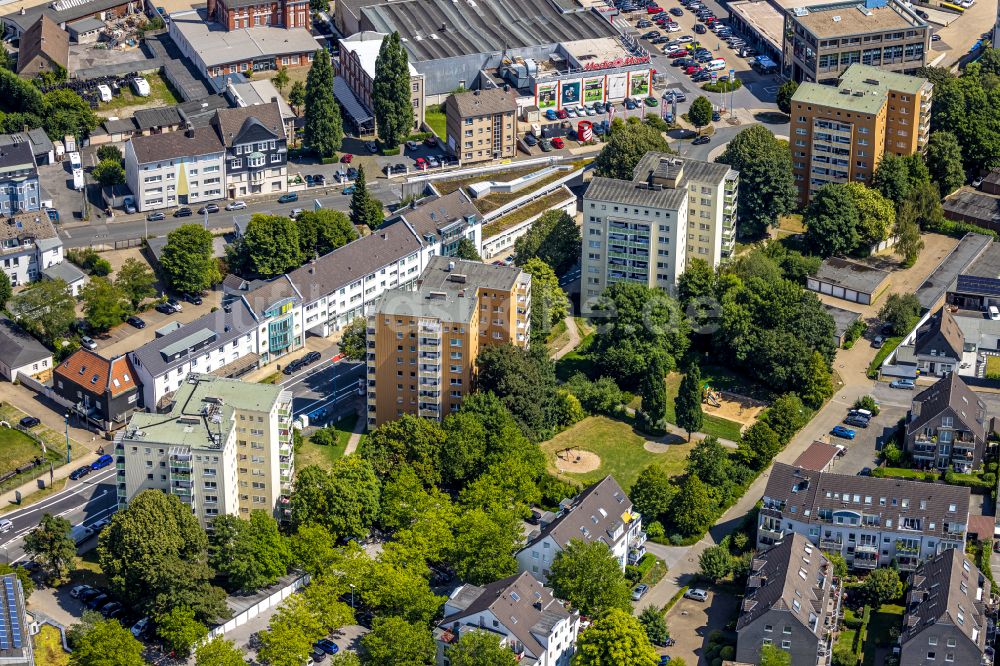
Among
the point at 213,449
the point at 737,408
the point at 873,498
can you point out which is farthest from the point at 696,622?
the point at 213,449

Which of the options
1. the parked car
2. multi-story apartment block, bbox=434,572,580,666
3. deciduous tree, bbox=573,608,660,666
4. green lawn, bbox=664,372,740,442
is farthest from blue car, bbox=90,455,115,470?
green lawn, bbox=664,372,740,442

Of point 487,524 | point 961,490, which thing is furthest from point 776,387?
point 487,524

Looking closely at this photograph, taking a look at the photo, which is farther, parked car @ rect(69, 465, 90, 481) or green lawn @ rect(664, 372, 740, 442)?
green lawn @ rect(664, 372, 740, 442)

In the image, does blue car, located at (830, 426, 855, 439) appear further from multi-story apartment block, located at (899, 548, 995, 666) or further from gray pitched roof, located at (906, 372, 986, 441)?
multi-story apartment block, located at (899, 548, 995, 666)

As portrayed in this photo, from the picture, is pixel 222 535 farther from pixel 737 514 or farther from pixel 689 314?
pixel 689 314

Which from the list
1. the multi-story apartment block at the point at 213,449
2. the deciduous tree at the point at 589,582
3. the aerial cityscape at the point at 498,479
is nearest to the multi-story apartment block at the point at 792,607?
the aerial cityscape at the point at 498,479

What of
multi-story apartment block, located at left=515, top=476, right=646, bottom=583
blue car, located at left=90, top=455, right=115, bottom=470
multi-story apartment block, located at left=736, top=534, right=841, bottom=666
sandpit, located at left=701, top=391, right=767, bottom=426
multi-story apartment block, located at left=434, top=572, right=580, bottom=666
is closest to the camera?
multi-story apartment block, located at left=434, top=572, right=580, bottom=666

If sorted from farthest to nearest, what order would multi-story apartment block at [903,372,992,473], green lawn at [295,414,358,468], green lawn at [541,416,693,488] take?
green lawn at [541,416,693,488] → green lawn at [295,414,358,468] → multi-story apartment block at [903,372,992,473]
